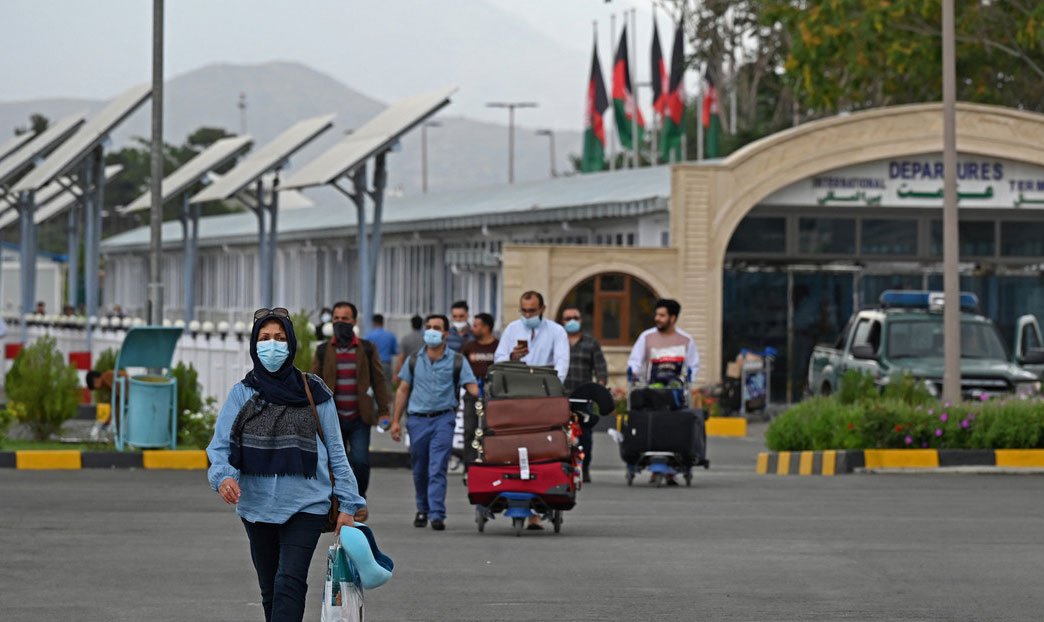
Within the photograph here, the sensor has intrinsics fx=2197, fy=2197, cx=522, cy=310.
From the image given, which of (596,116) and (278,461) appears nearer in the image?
(278,461)

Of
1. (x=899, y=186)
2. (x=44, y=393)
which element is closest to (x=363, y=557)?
(x=44, y=393)

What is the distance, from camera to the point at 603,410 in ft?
53.7

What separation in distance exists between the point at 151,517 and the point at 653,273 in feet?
71.1

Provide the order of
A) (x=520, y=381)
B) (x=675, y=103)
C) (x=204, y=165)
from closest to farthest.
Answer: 1. (x=520, y=381)
2. (x=204, y=165)
3. (x=675, y=103)

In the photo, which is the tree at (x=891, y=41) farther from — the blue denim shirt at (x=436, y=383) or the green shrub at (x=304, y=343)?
the blue denim shirt at (x=436, y=383)

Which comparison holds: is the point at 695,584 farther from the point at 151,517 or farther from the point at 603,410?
the point at 151,517

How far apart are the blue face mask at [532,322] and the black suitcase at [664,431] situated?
11.3 feet

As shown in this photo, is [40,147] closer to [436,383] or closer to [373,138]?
[373,138]

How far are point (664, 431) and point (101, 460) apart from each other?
20.2ft

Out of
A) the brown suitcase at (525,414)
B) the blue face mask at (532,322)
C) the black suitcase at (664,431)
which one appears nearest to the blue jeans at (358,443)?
the brown suitcase at (525,414)

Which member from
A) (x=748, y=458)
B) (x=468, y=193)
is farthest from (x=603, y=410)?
(x=468, y=193)

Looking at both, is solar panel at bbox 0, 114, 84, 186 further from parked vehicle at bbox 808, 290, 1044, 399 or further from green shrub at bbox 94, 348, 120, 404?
parked vehicle at bbox 808, 290, 1044, 399

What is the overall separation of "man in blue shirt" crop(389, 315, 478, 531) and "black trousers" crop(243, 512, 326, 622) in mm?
7162

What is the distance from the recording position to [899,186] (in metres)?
38.3
